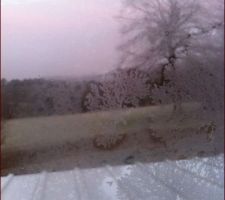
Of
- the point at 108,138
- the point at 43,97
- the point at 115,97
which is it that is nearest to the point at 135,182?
the point at 108,138

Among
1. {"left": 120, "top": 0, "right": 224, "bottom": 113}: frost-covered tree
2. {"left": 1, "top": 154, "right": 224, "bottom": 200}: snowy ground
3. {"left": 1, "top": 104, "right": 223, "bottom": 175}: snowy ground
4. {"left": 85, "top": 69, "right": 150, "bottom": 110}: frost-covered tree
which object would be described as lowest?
{"left": 1, "top": 154, "right": 224, "bottom": 200}: snowy ground

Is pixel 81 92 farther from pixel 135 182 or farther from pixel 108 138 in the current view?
pixel 135 182

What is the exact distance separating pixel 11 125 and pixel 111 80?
37cm

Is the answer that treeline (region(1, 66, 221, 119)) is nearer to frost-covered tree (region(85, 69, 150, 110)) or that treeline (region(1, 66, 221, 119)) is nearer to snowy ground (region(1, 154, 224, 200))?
frost-covered tree (region(85, 69, 150, 110))

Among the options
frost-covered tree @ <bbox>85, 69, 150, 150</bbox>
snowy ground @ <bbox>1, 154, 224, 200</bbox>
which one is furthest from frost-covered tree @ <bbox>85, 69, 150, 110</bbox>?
snowy ground @ <bbox>1, 154, 224, 200</bbox>

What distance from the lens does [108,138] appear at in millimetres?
1558

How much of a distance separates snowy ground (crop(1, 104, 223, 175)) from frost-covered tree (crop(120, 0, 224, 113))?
0.11m

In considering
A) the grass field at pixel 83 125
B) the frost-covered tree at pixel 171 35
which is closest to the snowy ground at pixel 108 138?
the grass field at pixel 83 125

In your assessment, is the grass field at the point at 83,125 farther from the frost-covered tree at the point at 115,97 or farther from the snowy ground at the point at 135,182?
the snowy ground at the point at 135,182

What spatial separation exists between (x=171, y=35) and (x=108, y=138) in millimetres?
427

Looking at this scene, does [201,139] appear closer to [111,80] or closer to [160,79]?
[160,79]

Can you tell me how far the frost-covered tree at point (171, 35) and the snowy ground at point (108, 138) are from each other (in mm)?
111

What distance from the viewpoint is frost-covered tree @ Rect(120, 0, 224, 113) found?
1.56 metres

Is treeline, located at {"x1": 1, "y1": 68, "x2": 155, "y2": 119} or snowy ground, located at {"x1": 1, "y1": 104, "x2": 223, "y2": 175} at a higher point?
treeline, located at {"x1": 1, "y1": 68, "x2": 155, "y2": 119}
